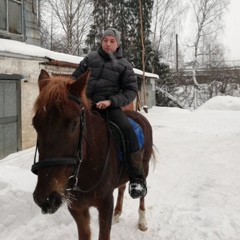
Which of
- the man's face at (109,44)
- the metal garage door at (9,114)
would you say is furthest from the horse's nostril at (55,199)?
the metal garage door at (9,114)

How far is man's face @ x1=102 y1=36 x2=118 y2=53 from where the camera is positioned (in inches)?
112

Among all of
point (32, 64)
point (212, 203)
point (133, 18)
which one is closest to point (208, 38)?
point (133, 18)

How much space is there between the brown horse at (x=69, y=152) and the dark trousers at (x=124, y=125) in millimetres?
211

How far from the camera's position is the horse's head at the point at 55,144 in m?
1.65

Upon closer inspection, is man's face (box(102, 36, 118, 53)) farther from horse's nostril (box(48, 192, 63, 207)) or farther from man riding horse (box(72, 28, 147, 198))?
horse's nostril (box(48, 192, 63, 207))

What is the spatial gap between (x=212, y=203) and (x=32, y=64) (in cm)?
618

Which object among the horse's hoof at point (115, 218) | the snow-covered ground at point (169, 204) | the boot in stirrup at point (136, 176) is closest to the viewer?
the boot in stirrup at point (136, 176)

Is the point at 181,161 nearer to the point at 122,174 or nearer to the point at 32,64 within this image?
the point at 122,174

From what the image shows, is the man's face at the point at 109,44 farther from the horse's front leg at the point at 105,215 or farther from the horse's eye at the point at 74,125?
the horse's front leg at the point at 105,215

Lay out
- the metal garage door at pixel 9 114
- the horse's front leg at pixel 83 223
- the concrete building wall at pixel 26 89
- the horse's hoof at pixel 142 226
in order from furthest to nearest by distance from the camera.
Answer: the concrete building wall at pixel 26 89 → the metal garage door at pixel 9 114 → the horse's hoof at pixel 142 226 → the horse's front leg at pixel 83 223

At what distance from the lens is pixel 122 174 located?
113 inches

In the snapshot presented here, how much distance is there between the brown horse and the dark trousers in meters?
0.21

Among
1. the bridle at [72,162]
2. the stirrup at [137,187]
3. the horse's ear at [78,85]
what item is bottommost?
the stirrup at [137,187]

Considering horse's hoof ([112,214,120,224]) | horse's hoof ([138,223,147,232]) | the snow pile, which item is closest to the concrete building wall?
horse's hoof ([112,214,120,224])
